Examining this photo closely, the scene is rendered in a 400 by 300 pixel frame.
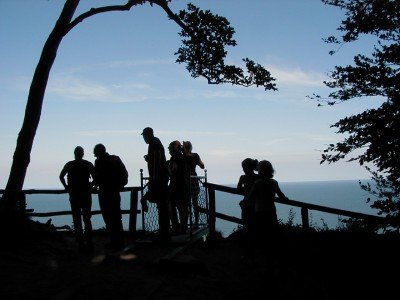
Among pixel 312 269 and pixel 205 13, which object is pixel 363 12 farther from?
pixel 312 269

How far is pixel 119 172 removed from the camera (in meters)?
8.64

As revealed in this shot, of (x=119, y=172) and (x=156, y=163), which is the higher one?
(x=156, y=163)

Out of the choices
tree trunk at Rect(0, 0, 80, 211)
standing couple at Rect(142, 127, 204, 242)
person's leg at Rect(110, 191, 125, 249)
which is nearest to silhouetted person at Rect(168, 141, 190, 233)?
standing couple at Rect(142, 127, 204, 242)

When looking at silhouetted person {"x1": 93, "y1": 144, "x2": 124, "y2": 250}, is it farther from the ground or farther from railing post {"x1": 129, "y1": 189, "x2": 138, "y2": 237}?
railing post {"x1": 129, "y1": 189, "x2": 138, "y2": 237}

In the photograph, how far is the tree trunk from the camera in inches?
384

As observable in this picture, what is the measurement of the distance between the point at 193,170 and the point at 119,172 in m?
2.26

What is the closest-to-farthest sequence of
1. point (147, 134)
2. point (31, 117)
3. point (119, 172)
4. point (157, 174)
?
point (147, 134) < point (157, 174) < point (119, 172) < point (31, 117)

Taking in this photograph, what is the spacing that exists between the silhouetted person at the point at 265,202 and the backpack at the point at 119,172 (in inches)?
121

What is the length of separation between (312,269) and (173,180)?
12.3ft

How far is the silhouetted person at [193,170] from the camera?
9938 mm

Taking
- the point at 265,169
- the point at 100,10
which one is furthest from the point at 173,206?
the point at 100,10

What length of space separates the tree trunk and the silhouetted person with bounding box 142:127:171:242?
3.34m

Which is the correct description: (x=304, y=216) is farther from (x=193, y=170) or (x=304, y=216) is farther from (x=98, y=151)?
(x=98, y=151)

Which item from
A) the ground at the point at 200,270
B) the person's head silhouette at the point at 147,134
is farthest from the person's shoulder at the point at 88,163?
the ground at the point at 200,270
